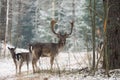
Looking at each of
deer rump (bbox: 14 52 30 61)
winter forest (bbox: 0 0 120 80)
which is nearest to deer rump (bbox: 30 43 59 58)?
winter forest (bbox: 0 0 120 80)

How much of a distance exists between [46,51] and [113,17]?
4.63 m

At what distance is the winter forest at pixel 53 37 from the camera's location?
27.1 feet

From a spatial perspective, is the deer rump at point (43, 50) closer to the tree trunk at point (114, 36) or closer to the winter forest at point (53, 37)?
the winter forest at point (53, 37)

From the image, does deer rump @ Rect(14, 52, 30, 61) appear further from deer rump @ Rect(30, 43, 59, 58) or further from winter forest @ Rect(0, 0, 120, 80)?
deer rump @ Rect(30, 43, 59, 58)

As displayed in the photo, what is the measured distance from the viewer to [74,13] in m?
39.7

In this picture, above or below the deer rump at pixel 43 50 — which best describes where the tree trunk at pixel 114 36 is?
above

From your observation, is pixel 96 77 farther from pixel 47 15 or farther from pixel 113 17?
pixel 47 15

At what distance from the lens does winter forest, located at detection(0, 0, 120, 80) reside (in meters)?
8.25

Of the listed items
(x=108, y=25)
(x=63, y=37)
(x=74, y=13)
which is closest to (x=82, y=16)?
(x=74, y=13)

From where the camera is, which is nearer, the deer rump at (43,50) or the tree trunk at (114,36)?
the tree trunk at (114,36)

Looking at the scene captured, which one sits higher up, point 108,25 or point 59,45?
point 108,25

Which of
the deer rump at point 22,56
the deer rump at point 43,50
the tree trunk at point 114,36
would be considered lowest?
the deer rump at point 22,56

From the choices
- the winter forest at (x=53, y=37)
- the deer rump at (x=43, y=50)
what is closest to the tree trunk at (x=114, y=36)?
the winter forest at (x=53, y=37)

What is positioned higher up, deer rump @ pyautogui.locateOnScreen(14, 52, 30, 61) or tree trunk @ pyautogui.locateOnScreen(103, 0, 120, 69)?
tree trunk @ pyautogui.locateOnScreen(103, 0, 120, 69)
